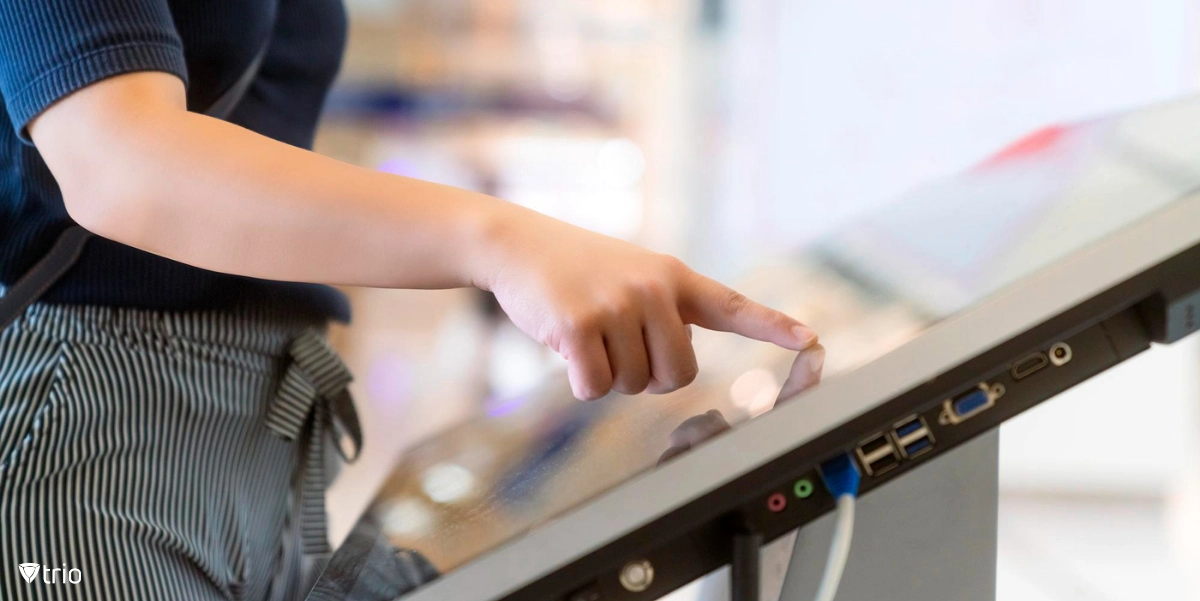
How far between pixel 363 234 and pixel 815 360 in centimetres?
15

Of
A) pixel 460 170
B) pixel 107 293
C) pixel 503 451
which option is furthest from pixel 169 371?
pixel 460 170

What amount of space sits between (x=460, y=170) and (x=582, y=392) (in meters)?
2.12

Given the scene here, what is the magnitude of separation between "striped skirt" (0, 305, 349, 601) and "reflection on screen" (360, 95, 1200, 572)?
7 cm

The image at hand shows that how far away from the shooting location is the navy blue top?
12.2 inches

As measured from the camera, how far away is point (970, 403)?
0.28m

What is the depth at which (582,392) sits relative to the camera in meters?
0.28

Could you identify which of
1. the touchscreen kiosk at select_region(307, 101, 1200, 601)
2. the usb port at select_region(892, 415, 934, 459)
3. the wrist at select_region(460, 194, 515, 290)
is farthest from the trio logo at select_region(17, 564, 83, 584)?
the usb port at select_region(892, 415, 934, 459)

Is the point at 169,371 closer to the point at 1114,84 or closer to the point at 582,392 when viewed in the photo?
the point at 582,392

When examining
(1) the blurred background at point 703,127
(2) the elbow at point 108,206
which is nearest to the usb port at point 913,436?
(2) the elbow at point 108,206

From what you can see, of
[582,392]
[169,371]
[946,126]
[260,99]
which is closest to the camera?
[582,392]

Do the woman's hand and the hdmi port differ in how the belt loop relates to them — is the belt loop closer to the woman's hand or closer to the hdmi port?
the woman's hand

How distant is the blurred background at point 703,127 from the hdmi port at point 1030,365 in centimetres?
→ 155

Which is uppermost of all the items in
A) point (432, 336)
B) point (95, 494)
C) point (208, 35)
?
point (432, 336)

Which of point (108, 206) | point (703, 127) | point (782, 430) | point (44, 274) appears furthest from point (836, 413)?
point (703, 127)
